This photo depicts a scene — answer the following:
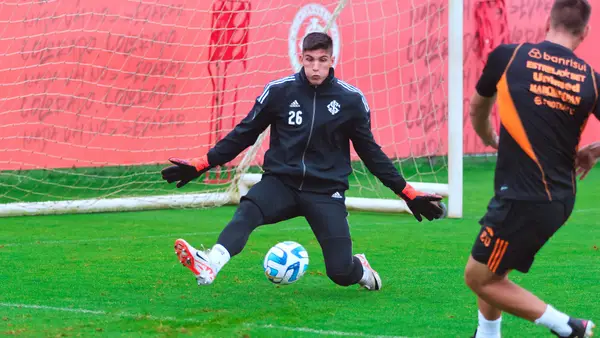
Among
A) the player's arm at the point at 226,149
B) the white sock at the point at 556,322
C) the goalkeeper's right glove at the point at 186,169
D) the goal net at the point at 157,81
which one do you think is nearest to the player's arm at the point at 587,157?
the white sock at the point at 556,322

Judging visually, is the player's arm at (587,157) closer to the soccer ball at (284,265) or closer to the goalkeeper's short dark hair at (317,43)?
the goalkeeper's short dark hair at (317,43)

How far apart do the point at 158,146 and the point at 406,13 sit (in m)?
3.45

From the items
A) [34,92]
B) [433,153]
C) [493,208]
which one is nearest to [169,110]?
[34,92]

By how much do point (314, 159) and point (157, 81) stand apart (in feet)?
18.3

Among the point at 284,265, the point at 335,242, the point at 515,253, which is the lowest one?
the point at 284,265

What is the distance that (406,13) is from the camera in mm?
12664

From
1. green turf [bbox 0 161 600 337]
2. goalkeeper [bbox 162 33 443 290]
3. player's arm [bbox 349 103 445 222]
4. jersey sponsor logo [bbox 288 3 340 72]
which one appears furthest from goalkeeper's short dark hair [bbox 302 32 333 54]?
jersey sponsor logo [bbox 288 3 340 72]

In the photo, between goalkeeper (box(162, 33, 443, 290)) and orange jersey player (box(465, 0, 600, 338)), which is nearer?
orange jersey player (box(465, 0, 600, 338))

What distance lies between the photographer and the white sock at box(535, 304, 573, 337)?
4.30m

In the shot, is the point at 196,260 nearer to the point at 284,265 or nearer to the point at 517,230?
the point at 284,265

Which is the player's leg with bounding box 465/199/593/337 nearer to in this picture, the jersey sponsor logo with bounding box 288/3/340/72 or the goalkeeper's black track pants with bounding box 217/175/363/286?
the goalkeeper's black track pants with bounding box 217/175/363/286

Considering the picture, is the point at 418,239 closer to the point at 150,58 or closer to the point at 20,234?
the point at 20,234

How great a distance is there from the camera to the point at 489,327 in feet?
15.1

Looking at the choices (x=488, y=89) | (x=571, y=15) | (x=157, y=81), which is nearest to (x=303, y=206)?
(x=488, y=89)
